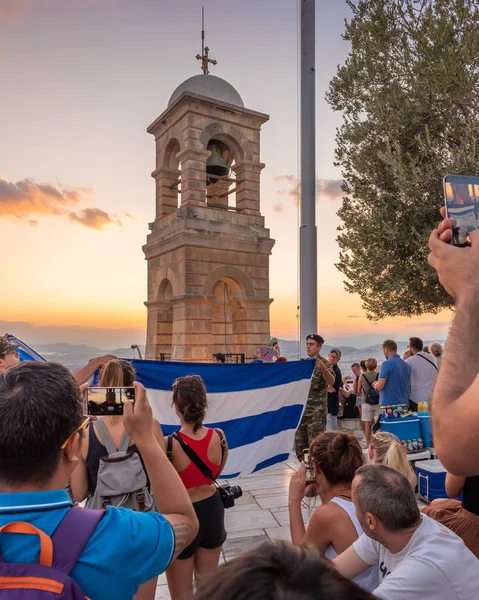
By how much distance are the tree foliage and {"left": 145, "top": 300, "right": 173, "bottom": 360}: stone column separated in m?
6.83

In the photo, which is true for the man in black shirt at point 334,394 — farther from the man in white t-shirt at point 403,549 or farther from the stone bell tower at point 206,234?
the man in white t-shirt at point 403,549

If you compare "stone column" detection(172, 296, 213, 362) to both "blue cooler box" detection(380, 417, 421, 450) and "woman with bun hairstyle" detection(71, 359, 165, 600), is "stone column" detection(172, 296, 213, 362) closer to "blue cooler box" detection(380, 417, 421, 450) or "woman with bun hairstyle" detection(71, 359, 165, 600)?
"blue cooler box" detection(380, 417, 421, 450)

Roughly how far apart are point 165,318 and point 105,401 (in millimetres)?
13618

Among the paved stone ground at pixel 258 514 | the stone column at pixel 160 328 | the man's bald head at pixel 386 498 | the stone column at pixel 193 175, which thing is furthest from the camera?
the stone column at pixel 160 328

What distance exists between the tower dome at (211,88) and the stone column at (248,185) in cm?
227

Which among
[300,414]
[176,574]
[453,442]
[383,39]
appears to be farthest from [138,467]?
[383,39]

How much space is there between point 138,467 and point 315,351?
4202mm

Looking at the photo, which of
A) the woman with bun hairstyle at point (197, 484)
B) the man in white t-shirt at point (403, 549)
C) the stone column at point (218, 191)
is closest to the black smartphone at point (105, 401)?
the woman with bun hairstyle at point (197, 484)

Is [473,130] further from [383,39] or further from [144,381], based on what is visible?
[144,381]

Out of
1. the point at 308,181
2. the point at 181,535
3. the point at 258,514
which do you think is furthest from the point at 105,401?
the point at 308,181

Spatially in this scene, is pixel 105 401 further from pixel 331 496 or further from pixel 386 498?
pixel 331 496

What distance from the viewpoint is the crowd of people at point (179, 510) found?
1064 mm

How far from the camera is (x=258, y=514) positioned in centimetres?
544

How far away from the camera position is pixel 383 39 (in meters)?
11.5
